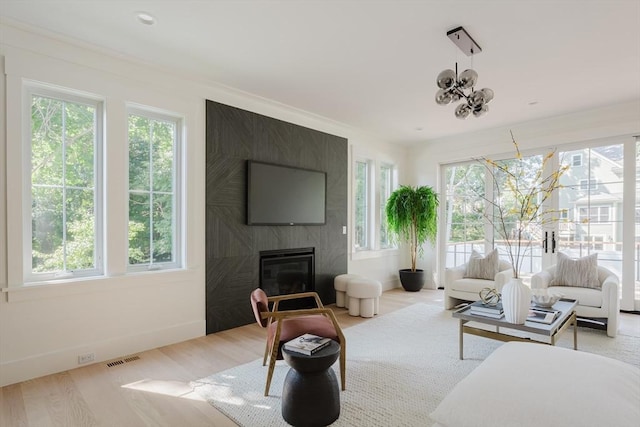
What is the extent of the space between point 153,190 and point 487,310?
11.1 feet

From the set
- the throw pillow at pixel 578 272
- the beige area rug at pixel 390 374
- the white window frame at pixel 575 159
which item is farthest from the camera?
the white window frame at pixel 575 159

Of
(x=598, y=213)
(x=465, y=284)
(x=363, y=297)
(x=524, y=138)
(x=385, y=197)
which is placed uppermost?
(x=524, y=138)

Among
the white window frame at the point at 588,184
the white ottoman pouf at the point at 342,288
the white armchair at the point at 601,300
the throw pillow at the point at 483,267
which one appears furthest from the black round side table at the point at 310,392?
the white window frame at the point at 588,184

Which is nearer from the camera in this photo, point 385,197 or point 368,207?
point 368,207

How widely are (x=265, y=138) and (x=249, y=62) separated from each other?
114cm

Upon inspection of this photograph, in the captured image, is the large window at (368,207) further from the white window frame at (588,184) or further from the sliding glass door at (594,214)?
the white window frame at (588,184)

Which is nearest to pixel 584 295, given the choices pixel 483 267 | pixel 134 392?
pixel 483 267

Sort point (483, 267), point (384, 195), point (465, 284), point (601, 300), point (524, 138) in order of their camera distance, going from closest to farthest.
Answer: point (601, 300)
point (465, 284)
point (483, 267)
point (524, 138)
point (384, 195)

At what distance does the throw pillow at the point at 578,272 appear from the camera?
3877 millimetres

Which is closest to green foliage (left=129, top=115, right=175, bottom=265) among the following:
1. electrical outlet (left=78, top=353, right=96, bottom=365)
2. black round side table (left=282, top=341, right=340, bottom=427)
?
electrical outlet (left=78, top=353, right=96, bottom=365)

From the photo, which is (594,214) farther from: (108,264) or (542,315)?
(108,264)

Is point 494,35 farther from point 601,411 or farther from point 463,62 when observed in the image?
point 601,411

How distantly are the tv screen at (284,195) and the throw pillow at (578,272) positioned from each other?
121 inches

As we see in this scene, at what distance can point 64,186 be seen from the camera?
2.87 meters
